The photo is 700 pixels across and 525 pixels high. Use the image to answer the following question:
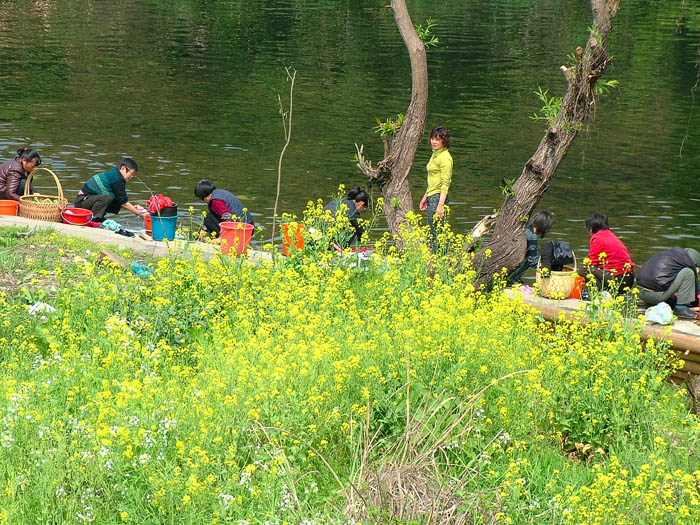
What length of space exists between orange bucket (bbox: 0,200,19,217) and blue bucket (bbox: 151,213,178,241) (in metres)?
1.68

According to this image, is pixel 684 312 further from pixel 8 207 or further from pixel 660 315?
pixel 8 207

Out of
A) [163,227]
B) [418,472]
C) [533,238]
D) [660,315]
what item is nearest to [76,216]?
[163,227]

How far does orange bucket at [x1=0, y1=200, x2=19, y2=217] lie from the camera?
36.1 ft

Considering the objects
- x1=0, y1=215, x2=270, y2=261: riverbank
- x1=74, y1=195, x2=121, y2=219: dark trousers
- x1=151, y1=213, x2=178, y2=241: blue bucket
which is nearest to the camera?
x1=0, y1=215, x2=270, y2=261: riverbank

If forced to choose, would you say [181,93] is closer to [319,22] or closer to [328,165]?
[328,165]

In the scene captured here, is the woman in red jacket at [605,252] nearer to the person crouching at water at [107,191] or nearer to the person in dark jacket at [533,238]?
the person in dark jacket at [533,238]

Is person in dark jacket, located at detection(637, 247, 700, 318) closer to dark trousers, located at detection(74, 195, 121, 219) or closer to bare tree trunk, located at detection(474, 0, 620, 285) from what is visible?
bare tree trunk, located at detection(474, 0, 620, 285)

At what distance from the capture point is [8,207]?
11055 mm

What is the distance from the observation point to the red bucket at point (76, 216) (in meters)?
10.8

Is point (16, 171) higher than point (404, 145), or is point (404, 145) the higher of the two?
point (404, 145)

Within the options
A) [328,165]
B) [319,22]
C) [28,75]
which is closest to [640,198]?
[328,165]

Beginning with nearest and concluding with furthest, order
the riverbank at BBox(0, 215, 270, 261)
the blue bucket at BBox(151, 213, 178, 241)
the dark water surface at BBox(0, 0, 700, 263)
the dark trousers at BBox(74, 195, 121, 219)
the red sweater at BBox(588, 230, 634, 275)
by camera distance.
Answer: the riverbank at BBox(0, 215, 270, 261), the red sweater at BBox(588, 230, 634, 275), the blue bucket at BBox(151, 213, 178, 241), the dark trousers at BBox(74, 195, 121, 219), the dark water surface at BBox(0, 0, 700, 263)

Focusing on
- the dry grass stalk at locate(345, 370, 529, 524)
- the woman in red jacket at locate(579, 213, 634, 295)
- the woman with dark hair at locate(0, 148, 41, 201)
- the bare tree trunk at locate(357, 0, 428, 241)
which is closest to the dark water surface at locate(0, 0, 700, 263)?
the woman with dark hair at locate(0, 148, 41, 201)

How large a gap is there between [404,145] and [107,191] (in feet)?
13.1
